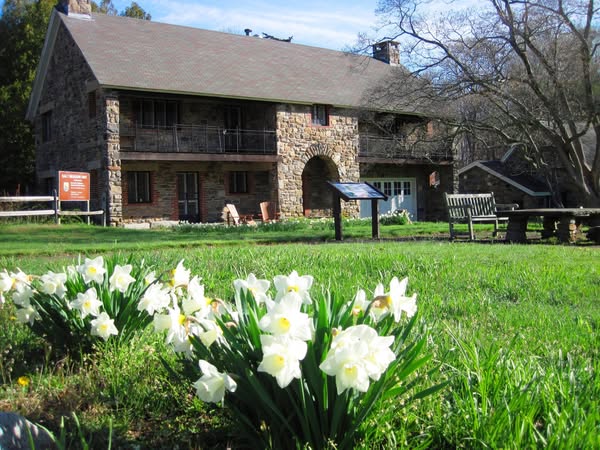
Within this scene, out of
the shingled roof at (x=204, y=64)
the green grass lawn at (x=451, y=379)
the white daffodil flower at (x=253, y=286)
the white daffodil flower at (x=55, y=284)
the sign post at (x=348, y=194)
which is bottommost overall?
the green grass lawn at (x=451, y=379)

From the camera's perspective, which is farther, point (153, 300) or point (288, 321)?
point (153, 300)

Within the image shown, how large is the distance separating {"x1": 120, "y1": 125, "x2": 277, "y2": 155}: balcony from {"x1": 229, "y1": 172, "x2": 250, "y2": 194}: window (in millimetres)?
1029

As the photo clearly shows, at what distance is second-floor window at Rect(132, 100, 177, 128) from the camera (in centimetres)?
Answer: 2534

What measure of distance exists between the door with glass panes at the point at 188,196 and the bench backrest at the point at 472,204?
1424 centimetres

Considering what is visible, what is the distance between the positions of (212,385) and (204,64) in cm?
2671

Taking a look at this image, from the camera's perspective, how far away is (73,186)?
74.2 feet

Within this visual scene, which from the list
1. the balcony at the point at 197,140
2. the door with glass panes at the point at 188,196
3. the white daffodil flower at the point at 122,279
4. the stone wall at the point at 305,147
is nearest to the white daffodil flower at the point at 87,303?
the white daffodil flower at the point at 122,279

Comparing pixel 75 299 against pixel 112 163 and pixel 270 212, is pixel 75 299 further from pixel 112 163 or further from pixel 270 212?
pixel 270 212

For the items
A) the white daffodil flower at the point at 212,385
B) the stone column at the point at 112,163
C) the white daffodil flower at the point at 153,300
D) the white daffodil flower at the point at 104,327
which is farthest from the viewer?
the stone column at the point at 112,163

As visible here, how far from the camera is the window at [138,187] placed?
25.1 m

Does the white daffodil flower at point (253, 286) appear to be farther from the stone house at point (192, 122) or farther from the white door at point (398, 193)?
the white door at point (398, 193)

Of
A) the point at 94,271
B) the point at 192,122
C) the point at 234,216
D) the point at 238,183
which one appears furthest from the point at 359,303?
the point at 238,183

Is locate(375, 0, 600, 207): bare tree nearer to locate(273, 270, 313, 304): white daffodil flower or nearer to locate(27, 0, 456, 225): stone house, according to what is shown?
locate(27, 0, 456, 225): stone house

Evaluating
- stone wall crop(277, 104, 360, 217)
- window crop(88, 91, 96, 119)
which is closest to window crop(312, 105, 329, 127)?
stone wall crop(277, 104, 360, 217)
